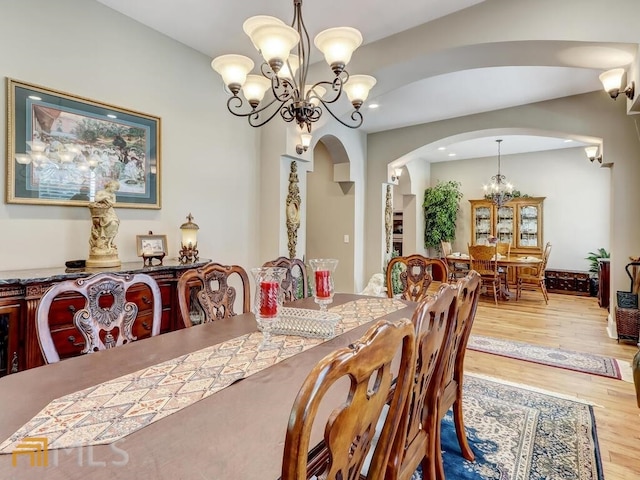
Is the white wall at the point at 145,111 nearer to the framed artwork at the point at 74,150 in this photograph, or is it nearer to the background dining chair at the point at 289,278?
the framed artwork at the point at 74,150

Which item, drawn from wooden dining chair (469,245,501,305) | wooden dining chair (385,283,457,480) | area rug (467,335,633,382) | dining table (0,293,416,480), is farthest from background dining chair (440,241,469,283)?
dining table (0,293,416,480)

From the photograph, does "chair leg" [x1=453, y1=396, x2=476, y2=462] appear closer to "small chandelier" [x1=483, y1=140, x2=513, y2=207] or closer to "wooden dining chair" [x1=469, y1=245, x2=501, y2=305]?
"wooden dining chair" [x1=469, y1=245, x2=501, y2=305]

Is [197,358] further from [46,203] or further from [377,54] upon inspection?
[377,54]

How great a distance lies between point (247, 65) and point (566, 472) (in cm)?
285

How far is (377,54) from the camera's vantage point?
10.9 ft

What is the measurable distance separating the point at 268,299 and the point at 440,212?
24.7 ft

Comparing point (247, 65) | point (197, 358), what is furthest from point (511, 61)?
point (197, 358)

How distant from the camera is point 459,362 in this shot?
1.90 meters

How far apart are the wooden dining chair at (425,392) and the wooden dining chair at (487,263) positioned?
5331 mm

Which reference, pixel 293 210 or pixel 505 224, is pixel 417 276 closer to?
pixel 293 210

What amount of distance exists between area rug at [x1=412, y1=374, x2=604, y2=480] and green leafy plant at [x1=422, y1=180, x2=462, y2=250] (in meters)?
5.80

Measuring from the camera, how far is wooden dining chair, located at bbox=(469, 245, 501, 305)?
6230mm

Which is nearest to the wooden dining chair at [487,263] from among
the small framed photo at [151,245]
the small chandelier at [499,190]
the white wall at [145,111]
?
the small chandelier at [499,190]

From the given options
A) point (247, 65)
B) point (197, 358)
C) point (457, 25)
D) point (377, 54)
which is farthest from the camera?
point (377, 54)
